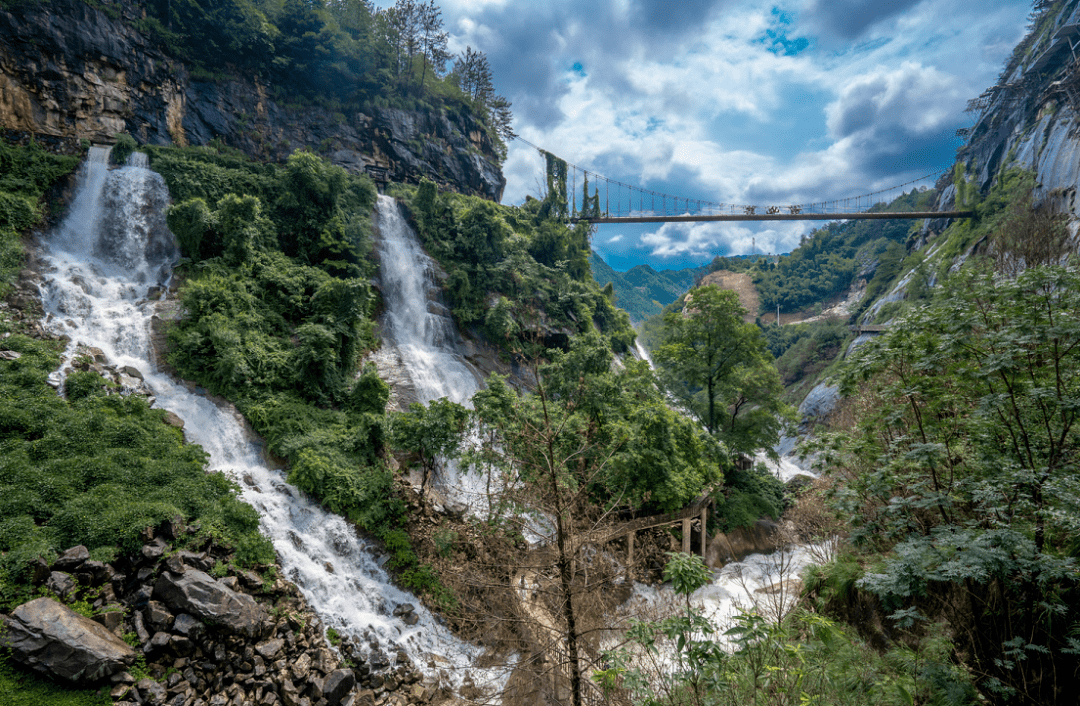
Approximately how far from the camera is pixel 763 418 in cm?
1928

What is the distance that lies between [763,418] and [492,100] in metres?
37.4

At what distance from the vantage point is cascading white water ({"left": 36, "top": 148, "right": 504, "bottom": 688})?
31.0 feet

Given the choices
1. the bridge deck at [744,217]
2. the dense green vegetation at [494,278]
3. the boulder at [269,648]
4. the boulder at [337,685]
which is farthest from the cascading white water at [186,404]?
the bridge deck at [744,217]

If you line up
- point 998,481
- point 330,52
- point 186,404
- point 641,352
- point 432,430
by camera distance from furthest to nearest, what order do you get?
1. point 641,352
2. point 330,52
3. point 186,404
4. point 432,430
5. point 998,481

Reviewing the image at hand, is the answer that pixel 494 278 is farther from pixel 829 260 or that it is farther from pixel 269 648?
pixel 829 260

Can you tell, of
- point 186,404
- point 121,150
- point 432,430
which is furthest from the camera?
point 121,150

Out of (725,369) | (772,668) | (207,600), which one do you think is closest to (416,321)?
(207,600)

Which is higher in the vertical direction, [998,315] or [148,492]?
[998,315]

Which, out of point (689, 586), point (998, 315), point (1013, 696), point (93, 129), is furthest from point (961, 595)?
point (93, 129)

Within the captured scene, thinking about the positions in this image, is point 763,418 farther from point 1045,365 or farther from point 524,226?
point 524,226

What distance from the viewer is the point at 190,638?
7.22m

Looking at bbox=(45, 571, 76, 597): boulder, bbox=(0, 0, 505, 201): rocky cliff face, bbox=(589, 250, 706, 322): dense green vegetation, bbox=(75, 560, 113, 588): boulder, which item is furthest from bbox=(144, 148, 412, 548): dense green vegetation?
bbox=(589, 250, 706, 322): dense green vegetation

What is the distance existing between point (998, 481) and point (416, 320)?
1963cm

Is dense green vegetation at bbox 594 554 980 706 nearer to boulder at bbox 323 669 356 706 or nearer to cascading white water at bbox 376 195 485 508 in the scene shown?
boulder at bbox 323 669 356 706
